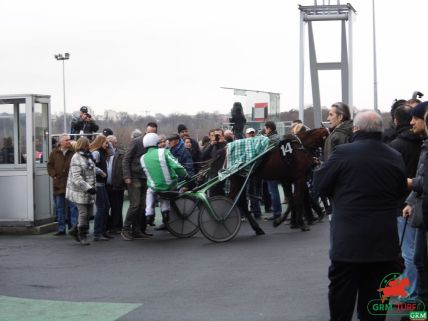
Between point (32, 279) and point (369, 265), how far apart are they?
5.80 m

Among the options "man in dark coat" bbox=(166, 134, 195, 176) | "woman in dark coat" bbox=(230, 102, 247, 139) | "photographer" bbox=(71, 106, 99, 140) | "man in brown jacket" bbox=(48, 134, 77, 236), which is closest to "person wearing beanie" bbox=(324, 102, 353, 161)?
"man in dark coat" bbox=(166, 134, 195, 176)

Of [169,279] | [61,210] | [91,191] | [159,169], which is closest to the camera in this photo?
[169,279]

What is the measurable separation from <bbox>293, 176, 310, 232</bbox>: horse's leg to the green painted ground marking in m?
6.58

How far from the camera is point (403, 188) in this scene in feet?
21.2

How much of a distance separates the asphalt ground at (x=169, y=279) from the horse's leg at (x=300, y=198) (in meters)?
0.21

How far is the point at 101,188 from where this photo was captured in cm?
1477

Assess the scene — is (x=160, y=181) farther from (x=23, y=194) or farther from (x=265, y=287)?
(x=265, y=287)

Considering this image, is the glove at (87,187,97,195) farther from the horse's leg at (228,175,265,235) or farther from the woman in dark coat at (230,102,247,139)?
the woman in dark coat at (230,102,247,139)

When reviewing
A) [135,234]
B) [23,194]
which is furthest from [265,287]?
[23,194]

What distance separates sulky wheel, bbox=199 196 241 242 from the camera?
14.0 m

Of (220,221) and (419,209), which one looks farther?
(220,221)

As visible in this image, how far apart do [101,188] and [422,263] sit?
8.11 m

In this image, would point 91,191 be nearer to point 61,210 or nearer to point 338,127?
point 61,210

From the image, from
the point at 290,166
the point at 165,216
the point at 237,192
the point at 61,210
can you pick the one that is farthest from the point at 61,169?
the point at 290,166
